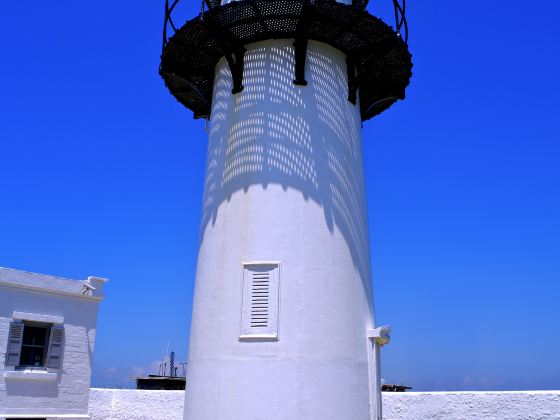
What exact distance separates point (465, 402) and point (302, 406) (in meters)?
2.69

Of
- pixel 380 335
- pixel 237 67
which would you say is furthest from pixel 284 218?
pixel 237 67

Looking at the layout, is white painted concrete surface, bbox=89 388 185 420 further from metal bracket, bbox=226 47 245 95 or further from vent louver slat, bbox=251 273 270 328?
metal bracket, bbox=226 47 245 95

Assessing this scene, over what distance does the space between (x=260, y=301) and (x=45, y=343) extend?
24.9 ft

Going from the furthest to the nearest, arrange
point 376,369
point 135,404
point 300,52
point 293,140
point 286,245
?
point 135,404 → point 300,52 → point 293,140 → point 376,369 → point 286,245

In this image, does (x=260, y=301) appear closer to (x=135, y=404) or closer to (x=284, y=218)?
(x=284, y=218)

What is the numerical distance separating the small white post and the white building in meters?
8.25

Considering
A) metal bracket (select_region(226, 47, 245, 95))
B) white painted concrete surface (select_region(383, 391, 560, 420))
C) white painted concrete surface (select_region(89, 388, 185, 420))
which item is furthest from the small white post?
white painted concrete surface (select_region(89, 388, 185, 420))

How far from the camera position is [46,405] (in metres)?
13.0

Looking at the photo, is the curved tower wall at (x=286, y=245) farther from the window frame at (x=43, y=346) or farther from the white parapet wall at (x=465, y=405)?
the window frame at (x=43, y=346)

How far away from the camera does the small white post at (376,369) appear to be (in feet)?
27.9

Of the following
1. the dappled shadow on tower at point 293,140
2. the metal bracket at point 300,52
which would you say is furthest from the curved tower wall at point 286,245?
the metal bracket at point 300,52

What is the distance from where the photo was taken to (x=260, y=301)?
27.0 ft

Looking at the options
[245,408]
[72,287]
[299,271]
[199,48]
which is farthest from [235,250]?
[72,287]

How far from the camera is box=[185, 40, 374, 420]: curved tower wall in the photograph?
7.95 m
